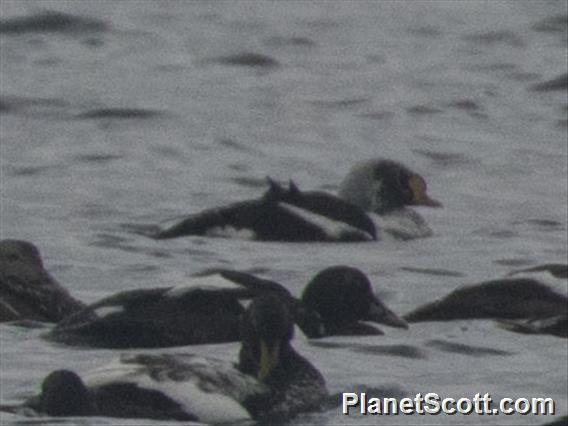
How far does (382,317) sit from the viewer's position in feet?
52.0

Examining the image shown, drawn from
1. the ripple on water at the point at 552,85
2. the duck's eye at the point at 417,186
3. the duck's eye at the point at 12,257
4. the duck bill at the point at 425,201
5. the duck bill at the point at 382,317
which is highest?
the ripple on water at the point at 552,85

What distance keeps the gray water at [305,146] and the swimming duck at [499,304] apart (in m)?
0.18

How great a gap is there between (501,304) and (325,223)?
11.1ft

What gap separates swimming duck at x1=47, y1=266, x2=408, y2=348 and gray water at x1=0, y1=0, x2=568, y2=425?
0.35 ft

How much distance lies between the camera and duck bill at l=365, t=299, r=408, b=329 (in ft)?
51.8

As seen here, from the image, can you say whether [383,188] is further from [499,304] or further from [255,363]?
[255,363]

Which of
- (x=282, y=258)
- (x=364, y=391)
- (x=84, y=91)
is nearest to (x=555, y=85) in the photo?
→ (x=84, y=91)

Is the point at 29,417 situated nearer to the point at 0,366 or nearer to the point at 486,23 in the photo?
the point at 0,366

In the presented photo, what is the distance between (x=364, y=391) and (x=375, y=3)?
17.6m

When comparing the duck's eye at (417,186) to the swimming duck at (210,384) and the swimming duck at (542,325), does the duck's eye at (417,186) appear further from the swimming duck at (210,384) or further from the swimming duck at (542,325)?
the swimming duck at (210,384)

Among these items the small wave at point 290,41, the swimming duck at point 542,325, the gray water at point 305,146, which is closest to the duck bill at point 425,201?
the gray water at point 305,146

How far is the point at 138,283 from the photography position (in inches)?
682

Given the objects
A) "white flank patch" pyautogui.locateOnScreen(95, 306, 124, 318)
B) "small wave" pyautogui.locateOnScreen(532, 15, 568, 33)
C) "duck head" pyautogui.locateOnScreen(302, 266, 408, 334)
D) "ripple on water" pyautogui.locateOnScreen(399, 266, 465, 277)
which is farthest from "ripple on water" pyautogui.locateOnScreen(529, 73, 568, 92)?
"white flank patch" pyautogui.locateOnScreen(95, 306, 124, 318)

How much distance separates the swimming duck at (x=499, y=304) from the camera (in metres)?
15.9
